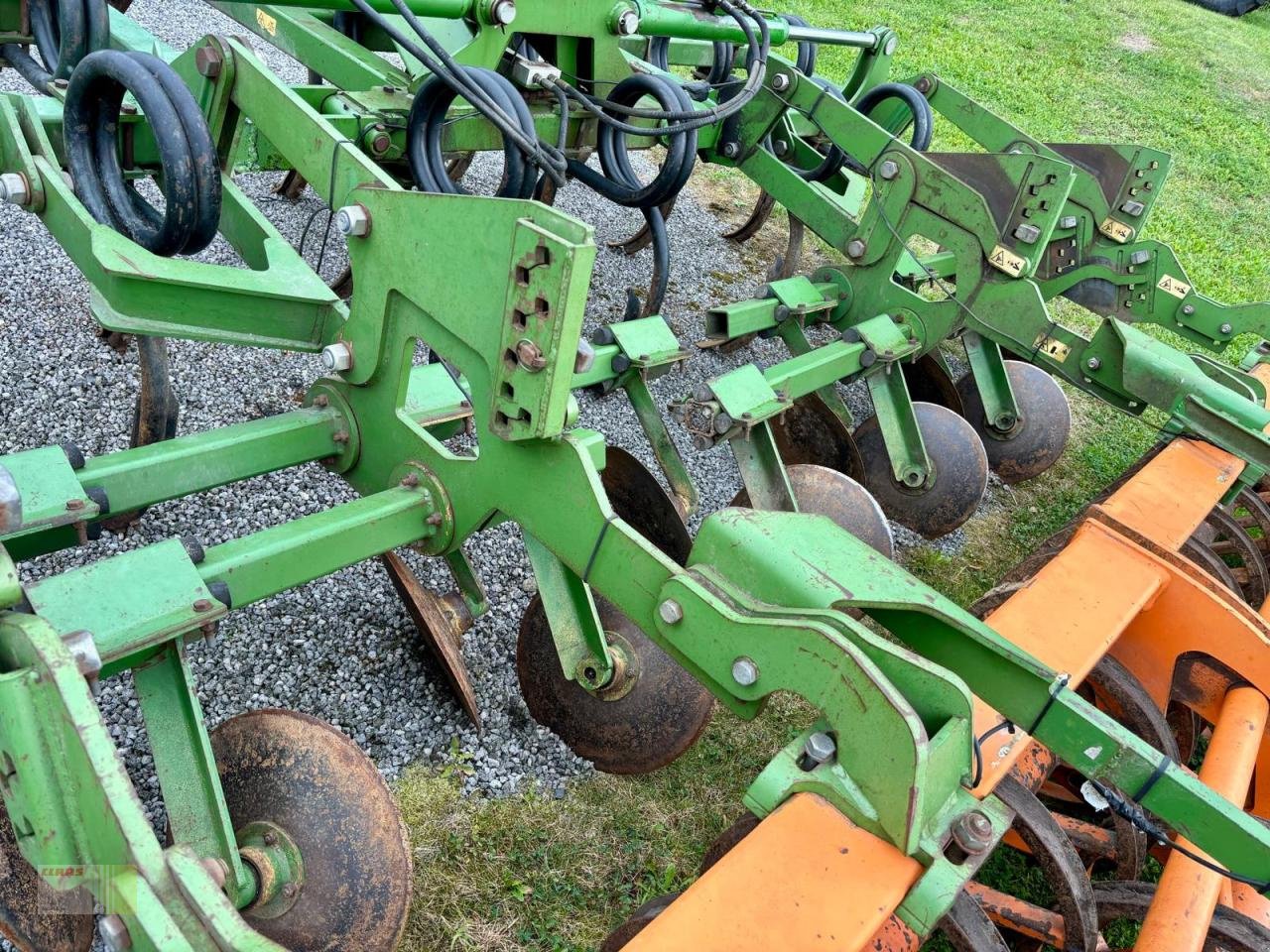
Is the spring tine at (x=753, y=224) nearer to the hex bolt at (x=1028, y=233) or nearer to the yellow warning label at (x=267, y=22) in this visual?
the hex bolt at (x=1028, y=233)

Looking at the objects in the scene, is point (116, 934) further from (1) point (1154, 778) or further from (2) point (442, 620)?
(1) point (1154, 778)

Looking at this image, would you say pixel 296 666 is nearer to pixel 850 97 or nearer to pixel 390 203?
pixel 390 203

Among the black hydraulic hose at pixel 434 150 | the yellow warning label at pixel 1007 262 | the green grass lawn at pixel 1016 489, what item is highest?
the black hydraulic hose at pixel 434 150

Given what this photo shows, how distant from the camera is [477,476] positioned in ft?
6.31

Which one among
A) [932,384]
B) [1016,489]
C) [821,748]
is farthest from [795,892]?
[1016,489]

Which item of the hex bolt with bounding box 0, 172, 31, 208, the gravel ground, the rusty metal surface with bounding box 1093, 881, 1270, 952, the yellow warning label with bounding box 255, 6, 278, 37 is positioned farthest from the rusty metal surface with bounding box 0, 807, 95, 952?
the yellow warning label with bounding box 255, 6, 278, 37

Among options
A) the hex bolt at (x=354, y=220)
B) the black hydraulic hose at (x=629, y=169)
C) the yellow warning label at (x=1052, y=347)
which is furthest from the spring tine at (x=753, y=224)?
the hex bolt at (x=354, y=220)

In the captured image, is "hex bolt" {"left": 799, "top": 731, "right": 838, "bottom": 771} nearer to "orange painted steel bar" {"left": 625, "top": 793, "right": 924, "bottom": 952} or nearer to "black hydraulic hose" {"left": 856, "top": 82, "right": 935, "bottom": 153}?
"orange painted steel bar" {"left": 625, "top": 793, "right": 924, "bottom": 952}

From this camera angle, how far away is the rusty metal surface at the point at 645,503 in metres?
2.77

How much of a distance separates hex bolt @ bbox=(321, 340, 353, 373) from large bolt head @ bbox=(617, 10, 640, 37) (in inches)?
74.6

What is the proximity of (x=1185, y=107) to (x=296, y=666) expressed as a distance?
35.6ft

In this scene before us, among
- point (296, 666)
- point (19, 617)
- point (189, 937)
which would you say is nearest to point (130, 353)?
point (296, 666)

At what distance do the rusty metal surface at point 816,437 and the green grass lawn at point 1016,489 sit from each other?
1.42ft

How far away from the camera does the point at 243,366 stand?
349 cm
